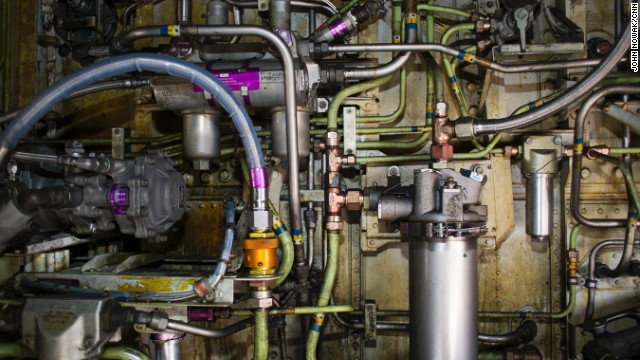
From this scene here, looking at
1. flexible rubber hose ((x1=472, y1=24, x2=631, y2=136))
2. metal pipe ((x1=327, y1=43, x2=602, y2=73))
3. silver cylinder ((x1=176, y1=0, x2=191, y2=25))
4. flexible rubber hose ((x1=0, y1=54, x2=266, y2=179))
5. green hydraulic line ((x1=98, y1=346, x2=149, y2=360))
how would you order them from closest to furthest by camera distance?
flexible rubber hose ((x1=0, y1=54, x2=266, y2=179))
green hydraulic line ((x1=98, y1=346, x2=149, y2=360))
flexible rubber hose ((x1=472, y1=24, x2=631, y2=136))
metal pipe ((x1=327, y1=43, x2=602, y2=73))
silver cylinder ((x1=176, y1=0, x2=191, y2=25))

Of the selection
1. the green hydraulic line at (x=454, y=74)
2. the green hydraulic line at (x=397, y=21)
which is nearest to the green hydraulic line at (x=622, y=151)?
the green hydraulic line at (x=454, y=74)

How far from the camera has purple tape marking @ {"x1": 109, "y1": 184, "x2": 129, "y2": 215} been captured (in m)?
1.49

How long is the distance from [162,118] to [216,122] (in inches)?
16.4

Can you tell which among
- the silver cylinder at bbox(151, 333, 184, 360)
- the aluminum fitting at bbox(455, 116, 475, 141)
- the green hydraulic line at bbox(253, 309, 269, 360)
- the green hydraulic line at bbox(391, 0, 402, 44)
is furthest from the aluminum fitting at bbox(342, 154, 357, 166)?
the silver cylinder at bbox(151, 333, 184, 360)

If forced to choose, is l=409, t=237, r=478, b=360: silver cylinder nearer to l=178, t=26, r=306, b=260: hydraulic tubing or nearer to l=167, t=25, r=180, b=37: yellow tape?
l=178, t=26, r=306, b=260: hydraulic tubing

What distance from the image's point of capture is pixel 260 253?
4.78 feet

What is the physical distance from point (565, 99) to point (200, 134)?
1.33 m

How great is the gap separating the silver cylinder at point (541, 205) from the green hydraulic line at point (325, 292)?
0.80 meters

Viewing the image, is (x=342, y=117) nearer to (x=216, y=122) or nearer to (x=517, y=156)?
(x=216, y=122)

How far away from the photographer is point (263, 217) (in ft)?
4.84

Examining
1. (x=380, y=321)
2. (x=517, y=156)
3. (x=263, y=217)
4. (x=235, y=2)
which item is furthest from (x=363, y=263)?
(x=235, y=2)

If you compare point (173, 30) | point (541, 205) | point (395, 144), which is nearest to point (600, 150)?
point (541, 205)

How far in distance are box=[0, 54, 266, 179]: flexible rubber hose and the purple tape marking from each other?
31 centimetres

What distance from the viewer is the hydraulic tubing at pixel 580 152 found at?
170 centimetres
